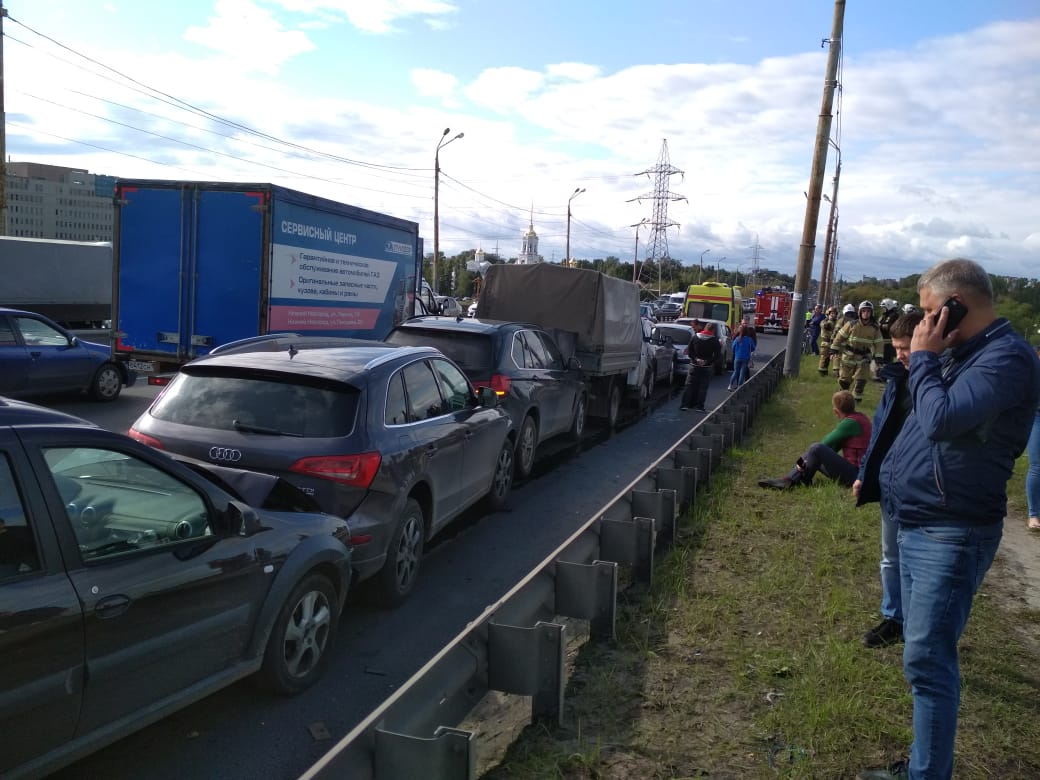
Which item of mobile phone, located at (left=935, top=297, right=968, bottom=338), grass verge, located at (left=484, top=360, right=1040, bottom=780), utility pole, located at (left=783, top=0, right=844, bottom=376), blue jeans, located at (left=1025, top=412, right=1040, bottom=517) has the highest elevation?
utility pole, located at (left=783, top=0, right=844, bottom=376)

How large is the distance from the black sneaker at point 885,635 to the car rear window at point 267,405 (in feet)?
10.3

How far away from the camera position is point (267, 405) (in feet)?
17.2

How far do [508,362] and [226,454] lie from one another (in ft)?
15.3

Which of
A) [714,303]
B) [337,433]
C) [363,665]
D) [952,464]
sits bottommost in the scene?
[363,665]

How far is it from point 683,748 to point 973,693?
168 centimetres

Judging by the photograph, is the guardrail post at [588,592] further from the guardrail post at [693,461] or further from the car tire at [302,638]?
the guardrail post at [693,461]

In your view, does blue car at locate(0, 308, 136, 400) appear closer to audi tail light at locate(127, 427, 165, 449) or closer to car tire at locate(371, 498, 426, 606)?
audi tail light at locate(127, 427, 165, 449)

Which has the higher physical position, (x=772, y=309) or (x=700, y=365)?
(x=772, y=309)

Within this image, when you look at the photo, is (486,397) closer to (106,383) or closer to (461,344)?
(461,344)

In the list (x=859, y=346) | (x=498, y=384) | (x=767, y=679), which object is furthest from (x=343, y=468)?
(x=859, y=346)

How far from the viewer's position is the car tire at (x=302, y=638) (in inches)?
161

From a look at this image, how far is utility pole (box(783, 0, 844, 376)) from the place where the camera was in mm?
19375

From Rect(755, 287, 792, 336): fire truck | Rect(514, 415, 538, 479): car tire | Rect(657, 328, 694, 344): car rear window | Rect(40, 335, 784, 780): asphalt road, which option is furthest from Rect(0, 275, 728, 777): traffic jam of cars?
Rect(755, 287, 792, 336): fire truck

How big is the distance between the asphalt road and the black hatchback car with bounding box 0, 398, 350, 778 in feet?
0.84
